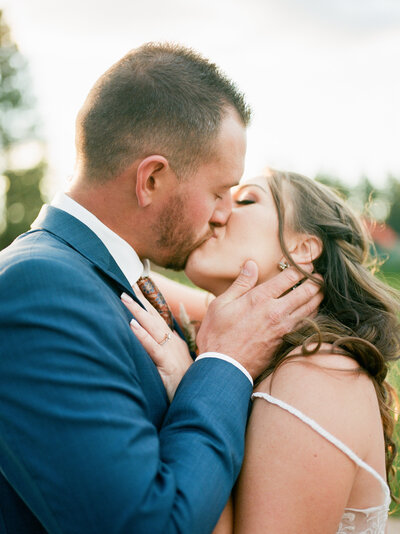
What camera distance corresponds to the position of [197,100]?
2705mm

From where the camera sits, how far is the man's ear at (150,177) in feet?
8.56

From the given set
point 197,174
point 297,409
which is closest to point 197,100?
point 197,174

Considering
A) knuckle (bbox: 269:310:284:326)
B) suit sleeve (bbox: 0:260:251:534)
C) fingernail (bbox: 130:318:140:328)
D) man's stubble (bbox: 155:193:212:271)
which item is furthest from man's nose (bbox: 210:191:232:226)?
Answer: suit sleeve (bbox: 0:260:251:534)

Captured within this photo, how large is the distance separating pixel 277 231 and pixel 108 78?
1.37 metres

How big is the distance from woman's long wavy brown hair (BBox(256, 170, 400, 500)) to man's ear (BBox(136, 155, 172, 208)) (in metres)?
0.92

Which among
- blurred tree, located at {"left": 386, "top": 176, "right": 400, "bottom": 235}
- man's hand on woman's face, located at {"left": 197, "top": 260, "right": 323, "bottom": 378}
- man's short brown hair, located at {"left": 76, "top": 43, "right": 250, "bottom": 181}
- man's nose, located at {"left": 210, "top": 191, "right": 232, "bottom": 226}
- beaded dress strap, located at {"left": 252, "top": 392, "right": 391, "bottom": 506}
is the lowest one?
blurred tree, located at {"left": 386, "top": 176, "right": 400, "bottom": 235}

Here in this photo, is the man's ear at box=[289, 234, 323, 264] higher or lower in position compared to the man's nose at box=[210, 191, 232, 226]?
lower

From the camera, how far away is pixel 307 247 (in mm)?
3240

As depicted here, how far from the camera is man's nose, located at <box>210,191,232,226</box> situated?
3139 millimetres

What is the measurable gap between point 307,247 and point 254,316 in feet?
2.49

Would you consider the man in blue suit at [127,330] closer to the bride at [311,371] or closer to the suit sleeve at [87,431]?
the suit sleeve at [87,431]

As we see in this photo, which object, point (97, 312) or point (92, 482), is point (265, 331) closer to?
point (97, 312)

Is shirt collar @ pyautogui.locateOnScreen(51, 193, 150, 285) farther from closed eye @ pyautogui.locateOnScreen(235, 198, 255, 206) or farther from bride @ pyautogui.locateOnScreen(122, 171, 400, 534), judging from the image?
closed eye @ pyautogui.locateOnScreen(235, 198, 255, 206)

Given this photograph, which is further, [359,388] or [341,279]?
[341,279]
